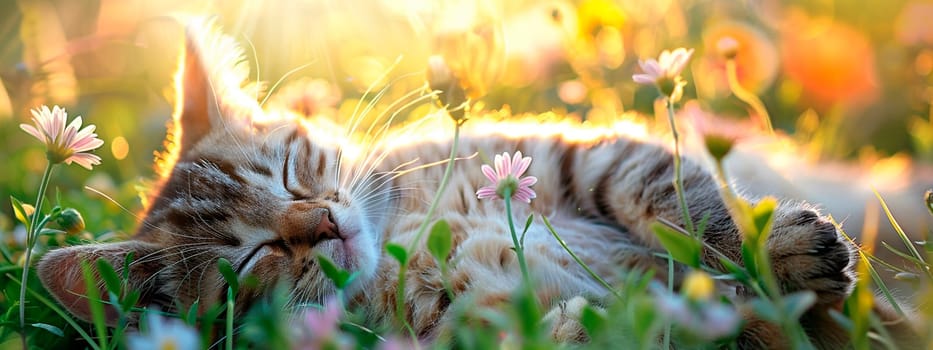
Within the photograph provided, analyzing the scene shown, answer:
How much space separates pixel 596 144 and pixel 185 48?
76cm

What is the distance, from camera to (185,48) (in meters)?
1.25

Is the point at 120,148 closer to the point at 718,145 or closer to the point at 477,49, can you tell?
the point at 477,49

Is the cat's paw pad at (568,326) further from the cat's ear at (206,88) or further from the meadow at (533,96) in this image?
the cat's ear at (206,88)

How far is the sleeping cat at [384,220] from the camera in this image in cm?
94

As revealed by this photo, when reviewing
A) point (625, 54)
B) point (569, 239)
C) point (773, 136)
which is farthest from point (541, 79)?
point (569, 239)

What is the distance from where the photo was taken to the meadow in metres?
0.90

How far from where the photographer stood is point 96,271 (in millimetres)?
976

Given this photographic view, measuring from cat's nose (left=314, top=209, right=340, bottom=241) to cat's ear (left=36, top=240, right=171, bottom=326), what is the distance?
24 cm

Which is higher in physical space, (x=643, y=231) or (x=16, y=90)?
(x=16, y=90)

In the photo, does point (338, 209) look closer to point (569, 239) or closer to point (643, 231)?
point (569, 239)

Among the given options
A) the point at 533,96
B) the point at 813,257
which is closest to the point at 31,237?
the point at 813,257

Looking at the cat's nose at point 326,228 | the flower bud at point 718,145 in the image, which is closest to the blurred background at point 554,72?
the cat's nose at point 326,228

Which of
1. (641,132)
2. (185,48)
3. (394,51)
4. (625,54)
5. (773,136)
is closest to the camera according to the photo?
(185,48)

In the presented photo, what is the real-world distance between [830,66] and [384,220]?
146cm
